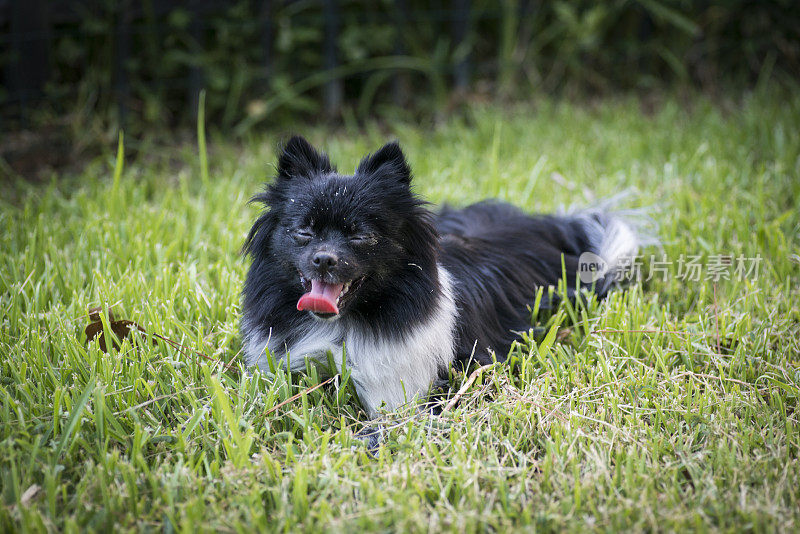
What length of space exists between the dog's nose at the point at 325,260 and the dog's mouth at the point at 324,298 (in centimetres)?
9

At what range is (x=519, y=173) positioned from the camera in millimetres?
5395

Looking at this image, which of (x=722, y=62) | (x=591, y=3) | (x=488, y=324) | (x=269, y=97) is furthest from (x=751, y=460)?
(x=722, y=62)

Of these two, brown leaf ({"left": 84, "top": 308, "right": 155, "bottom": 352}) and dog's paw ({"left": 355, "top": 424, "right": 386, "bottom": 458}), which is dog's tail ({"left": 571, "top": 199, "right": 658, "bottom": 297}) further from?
brown leaf ({"left": 84, "top": 308, "right": 155, "bottom": 352})

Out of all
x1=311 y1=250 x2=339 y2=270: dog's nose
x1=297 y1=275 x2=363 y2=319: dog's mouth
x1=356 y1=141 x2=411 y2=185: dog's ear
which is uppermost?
x1=356 y1=141 x2=411 y2=185: dog's ear

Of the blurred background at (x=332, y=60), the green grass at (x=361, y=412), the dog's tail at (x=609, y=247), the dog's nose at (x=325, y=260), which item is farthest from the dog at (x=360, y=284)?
the blurred background at (x=332, y=60)

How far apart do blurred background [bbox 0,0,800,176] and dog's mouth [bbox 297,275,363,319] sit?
3952mm

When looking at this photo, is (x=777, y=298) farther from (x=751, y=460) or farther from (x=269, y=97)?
(x=269, y=97)

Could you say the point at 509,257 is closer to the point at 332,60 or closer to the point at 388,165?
the point at 388,165

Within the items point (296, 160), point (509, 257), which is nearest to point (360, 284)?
point (296, 160)

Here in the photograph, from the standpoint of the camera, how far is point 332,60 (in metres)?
6.86

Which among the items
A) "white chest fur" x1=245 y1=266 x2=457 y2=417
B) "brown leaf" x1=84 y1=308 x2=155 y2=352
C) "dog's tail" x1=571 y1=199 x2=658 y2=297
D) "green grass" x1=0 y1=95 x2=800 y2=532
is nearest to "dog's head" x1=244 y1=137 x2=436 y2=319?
"white chest fur" x1=245 y1=266 x2=457 y2=417

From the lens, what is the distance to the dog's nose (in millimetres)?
2559

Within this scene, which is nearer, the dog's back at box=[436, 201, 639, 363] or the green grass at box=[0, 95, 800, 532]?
the green grass at box=[0, 95, 800, 532]

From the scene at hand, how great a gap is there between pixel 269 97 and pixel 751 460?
5.40 m
